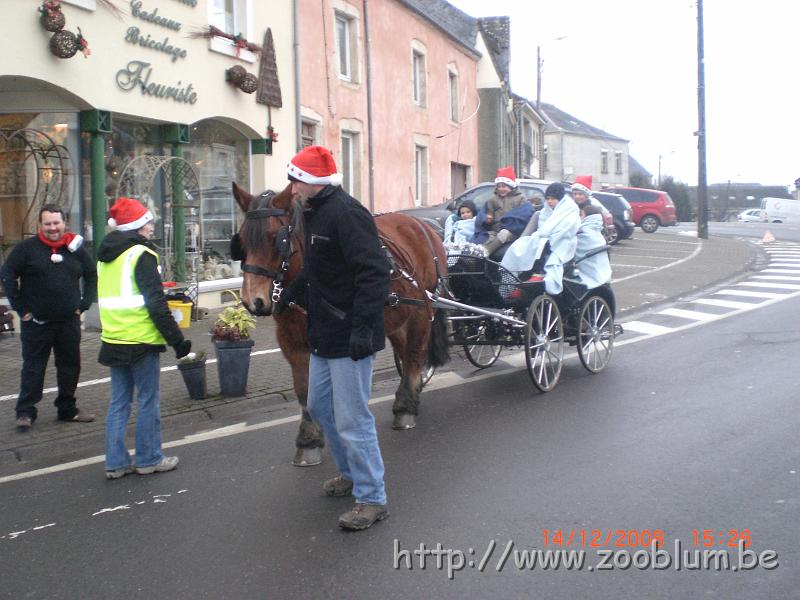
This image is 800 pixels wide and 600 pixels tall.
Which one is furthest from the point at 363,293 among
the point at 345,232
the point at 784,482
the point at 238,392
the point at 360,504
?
the point at 238,392

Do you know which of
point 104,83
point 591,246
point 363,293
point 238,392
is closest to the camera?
point 363,293

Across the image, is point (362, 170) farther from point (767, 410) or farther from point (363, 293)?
point (363, 293)

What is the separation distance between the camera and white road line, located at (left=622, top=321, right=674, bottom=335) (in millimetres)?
12062

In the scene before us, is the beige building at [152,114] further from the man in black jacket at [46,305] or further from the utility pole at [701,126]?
the utility pole at [701,126]

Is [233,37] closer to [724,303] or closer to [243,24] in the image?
[243,24]

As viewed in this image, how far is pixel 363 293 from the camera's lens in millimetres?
4645

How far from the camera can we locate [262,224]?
18.4ft

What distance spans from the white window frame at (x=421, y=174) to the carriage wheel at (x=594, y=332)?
13978 millimetres

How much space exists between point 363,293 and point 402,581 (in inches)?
56.8

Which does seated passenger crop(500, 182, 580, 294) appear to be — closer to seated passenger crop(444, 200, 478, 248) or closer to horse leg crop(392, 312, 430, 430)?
seated passenger crop(444, 200, 478, 248)

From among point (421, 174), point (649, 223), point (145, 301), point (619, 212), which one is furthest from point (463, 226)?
point (649, 223)

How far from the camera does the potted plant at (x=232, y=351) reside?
8.16 meters

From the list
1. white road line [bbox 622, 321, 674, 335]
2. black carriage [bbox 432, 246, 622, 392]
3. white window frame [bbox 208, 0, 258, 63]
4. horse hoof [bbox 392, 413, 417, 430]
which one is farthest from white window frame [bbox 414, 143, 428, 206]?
horse hoof [bbox 392, 413, 417, 430]

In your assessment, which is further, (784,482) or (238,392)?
(238,392)
